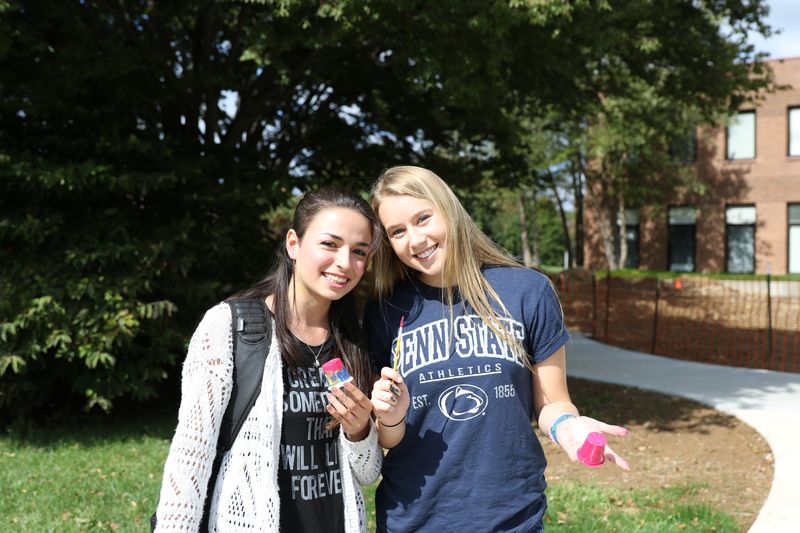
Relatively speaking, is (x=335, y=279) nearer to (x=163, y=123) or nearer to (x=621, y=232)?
(x=163, y=123)

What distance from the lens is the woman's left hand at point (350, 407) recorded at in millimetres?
2090

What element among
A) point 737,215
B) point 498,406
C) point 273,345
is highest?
point 737,215

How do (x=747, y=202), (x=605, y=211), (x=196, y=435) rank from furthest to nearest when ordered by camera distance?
(x=747, y=202)
(x=605, y=211)
(x=196, y=435)

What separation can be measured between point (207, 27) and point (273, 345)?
7.33 metres

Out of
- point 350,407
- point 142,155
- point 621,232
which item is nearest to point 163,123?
point 142,155

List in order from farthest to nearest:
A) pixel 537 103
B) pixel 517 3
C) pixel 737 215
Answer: pixel 737 215 → pixel 537 103 → pixel 517 3

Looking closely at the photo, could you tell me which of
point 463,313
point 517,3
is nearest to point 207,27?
point 517,3

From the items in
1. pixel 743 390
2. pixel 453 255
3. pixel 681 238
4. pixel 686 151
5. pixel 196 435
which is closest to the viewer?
pixel 196 435

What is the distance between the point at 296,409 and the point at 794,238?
87.8 feet

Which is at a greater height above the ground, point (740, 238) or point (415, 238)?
point (740, 238)

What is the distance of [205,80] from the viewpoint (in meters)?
7.72

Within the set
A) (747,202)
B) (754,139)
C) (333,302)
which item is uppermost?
(754,139)

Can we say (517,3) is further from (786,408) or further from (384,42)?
(786,408)

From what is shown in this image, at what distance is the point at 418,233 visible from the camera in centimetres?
235
